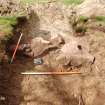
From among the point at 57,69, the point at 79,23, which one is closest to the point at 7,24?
the point at 57,69

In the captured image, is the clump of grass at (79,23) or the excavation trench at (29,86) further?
the clump of grass at (79,23)

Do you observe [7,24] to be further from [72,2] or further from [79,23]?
[72,2]

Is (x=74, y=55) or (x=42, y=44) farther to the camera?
(x=42, y=44)

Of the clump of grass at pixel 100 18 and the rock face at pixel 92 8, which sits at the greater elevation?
the rock face at pixel 92 8

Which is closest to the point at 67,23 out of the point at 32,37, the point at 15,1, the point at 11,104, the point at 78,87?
the point at 32,37

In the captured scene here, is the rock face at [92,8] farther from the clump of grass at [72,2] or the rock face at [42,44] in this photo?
the rock face at [42,44]

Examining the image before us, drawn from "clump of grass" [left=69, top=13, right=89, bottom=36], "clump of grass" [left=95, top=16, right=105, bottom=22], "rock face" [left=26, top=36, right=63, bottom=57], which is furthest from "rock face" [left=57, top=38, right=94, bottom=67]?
"clump of grass" [left=95, top=16, right=105, bottom=22]

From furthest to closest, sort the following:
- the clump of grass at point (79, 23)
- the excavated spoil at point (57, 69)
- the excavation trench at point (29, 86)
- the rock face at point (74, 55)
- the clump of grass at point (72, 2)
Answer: the clump of grass at point (72, 2)
the clump of grass at point (79, 23)
the rock face at point (74, 55)
the excavated spoil at point (57, 69)
the excavation trench at point (29, 86)

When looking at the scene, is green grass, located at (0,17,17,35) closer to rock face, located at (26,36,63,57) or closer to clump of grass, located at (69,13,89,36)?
rock face, located at (26,36,63,57)

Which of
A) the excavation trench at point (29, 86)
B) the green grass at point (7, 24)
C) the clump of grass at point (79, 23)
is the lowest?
the excavation trench at point (29, 86)

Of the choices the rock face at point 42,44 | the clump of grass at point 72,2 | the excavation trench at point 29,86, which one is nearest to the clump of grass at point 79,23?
the rock face at point 42,44

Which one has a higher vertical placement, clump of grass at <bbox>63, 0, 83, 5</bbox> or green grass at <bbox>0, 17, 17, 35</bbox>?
green grass at <bbox>0, 17, 17, 35</bbox>

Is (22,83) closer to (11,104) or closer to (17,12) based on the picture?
(11,104)

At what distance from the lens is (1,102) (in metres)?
6.21
